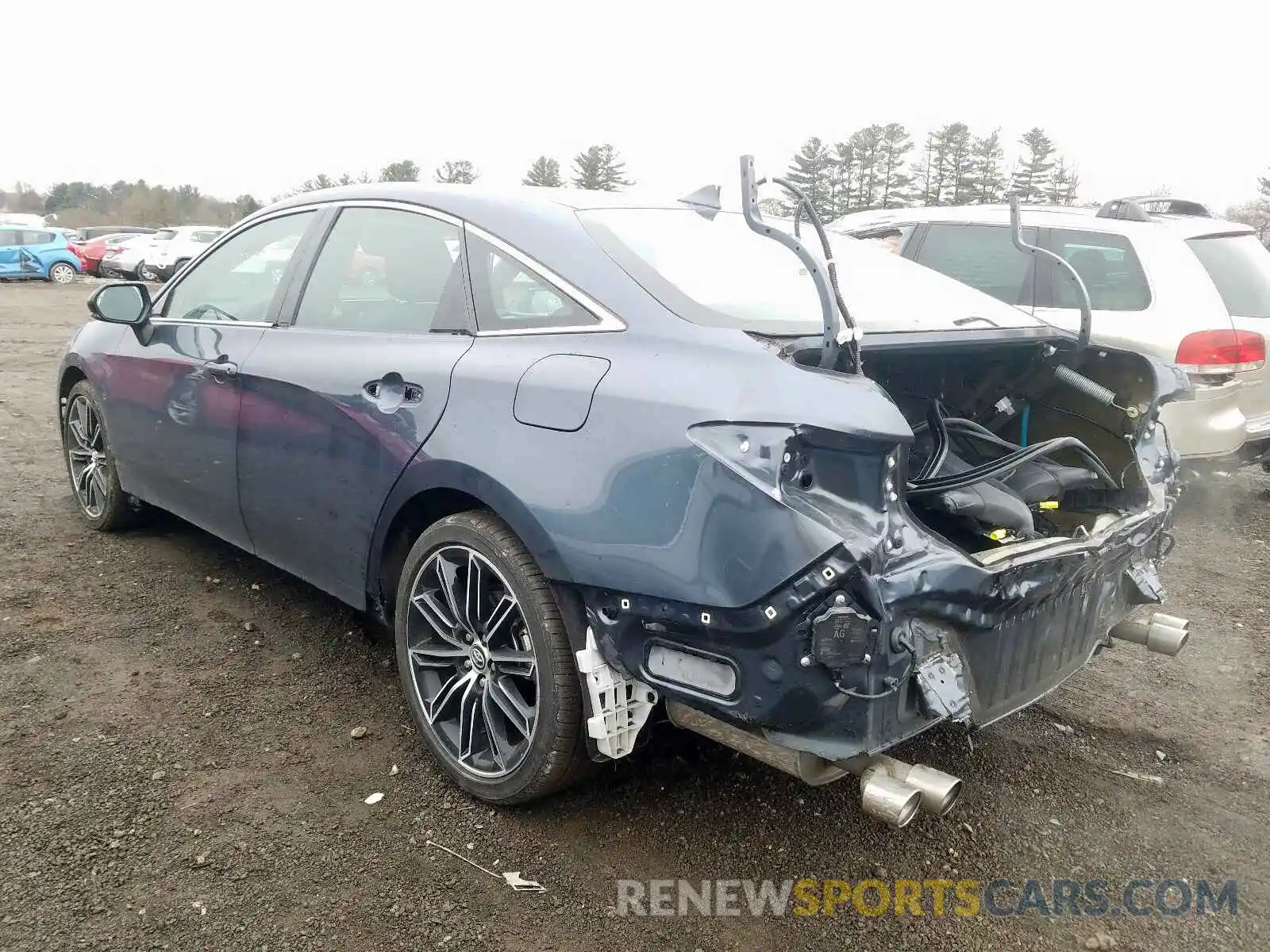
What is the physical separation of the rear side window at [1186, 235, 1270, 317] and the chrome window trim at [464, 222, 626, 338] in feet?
15.2

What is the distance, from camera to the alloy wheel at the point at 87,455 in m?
4.54

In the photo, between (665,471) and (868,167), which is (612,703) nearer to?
(665,471)

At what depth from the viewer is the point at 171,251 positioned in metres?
24.2

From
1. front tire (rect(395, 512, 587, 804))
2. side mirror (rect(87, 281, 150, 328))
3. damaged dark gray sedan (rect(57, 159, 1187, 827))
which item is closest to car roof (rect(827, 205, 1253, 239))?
damaged dark gray sedan (rect(57, 159, 1187, 827))

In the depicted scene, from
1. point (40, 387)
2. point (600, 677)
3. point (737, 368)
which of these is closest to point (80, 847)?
point (600, 677)

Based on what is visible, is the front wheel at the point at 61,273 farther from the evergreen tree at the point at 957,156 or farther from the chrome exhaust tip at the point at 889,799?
the evergreen tree at the point at 957,156

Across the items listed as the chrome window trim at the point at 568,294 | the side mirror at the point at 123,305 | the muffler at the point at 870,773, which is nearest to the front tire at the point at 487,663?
the muffler at the point at 870,773

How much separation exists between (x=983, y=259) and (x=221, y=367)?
4490 millimetres

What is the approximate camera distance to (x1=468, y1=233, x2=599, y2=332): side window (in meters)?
2.46

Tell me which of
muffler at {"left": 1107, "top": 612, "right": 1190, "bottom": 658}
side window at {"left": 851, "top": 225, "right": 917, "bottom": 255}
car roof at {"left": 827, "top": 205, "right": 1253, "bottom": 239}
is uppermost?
car roof at {"left": 827, "top": 205, "right": 1253, "bottom": 239}

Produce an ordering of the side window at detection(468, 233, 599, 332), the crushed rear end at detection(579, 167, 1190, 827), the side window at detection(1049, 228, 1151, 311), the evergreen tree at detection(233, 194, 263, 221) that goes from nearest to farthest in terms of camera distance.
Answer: the crushed rear end at detection(579, 167, 1190, 827)
the side window at detection(468, 233, 599, 332)
the side window at detection(1049, 228, 1151, 311)
the evergreen tree at detection(233, 194, 263, 221)

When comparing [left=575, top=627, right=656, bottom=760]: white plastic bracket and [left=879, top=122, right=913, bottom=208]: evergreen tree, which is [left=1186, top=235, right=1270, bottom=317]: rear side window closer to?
[left=575, top=627, right=656, bottom=760]: white plastic bracket

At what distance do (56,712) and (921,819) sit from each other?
259 cm

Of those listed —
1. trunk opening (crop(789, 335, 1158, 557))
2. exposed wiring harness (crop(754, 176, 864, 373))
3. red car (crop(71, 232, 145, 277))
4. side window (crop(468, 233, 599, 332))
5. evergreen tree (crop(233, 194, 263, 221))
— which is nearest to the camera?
exposed wiring harness (crop(754, 176, 864, 373))
